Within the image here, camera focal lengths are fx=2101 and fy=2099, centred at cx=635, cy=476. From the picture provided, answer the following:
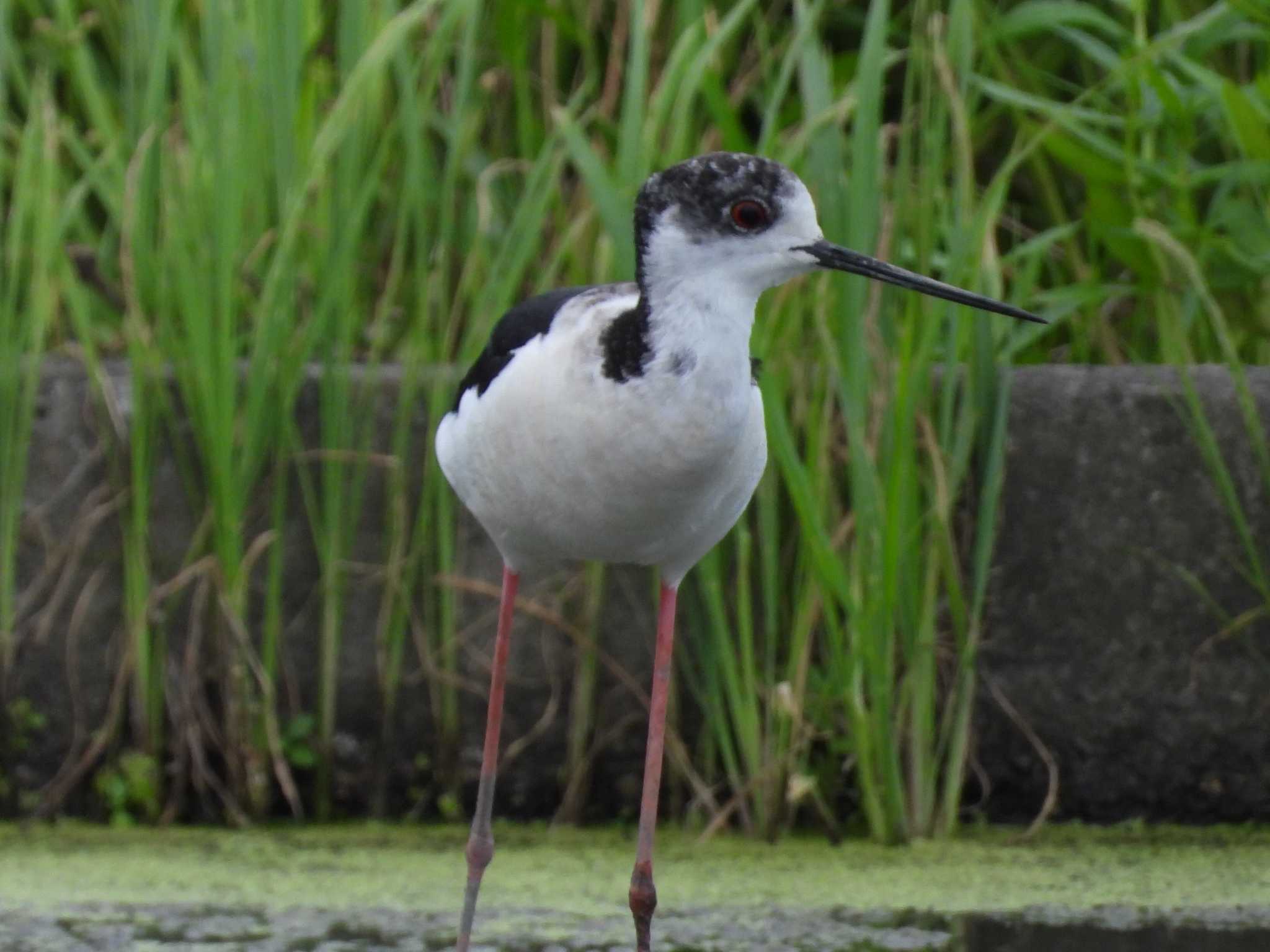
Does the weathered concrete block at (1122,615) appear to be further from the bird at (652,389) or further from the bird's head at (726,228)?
the bird's head at (726,228)

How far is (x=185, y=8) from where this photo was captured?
185 inches

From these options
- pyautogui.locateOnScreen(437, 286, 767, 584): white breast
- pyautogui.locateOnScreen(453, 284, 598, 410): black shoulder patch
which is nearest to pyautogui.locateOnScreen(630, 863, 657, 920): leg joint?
pyautogui.locateOnScreen(437, 286, 767, 584): white breast

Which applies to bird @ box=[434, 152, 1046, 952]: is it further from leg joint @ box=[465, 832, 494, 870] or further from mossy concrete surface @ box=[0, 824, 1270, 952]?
mossy concrete surface @ box=[0, 824, 1270, 952]

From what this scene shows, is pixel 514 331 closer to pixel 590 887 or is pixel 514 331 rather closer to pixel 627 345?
pixel 627 345

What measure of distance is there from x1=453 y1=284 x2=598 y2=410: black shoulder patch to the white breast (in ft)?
0.18

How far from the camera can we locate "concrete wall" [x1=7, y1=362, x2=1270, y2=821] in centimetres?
384

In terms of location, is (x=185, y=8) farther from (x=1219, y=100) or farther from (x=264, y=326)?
(x=1219, y=100)

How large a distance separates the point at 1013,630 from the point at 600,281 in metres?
1.00

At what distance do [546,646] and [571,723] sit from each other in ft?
0.51

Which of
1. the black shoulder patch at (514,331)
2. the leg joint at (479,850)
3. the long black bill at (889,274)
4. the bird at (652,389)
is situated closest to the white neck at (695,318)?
the bird at (652,389)

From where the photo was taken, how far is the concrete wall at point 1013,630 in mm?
3838

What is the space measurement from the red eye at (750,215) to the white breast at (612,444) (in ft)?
0.42

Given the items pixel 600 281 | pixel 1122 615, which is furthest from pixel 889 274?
pixel 1122 615

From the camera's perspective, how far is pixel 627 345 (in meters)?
2.63
